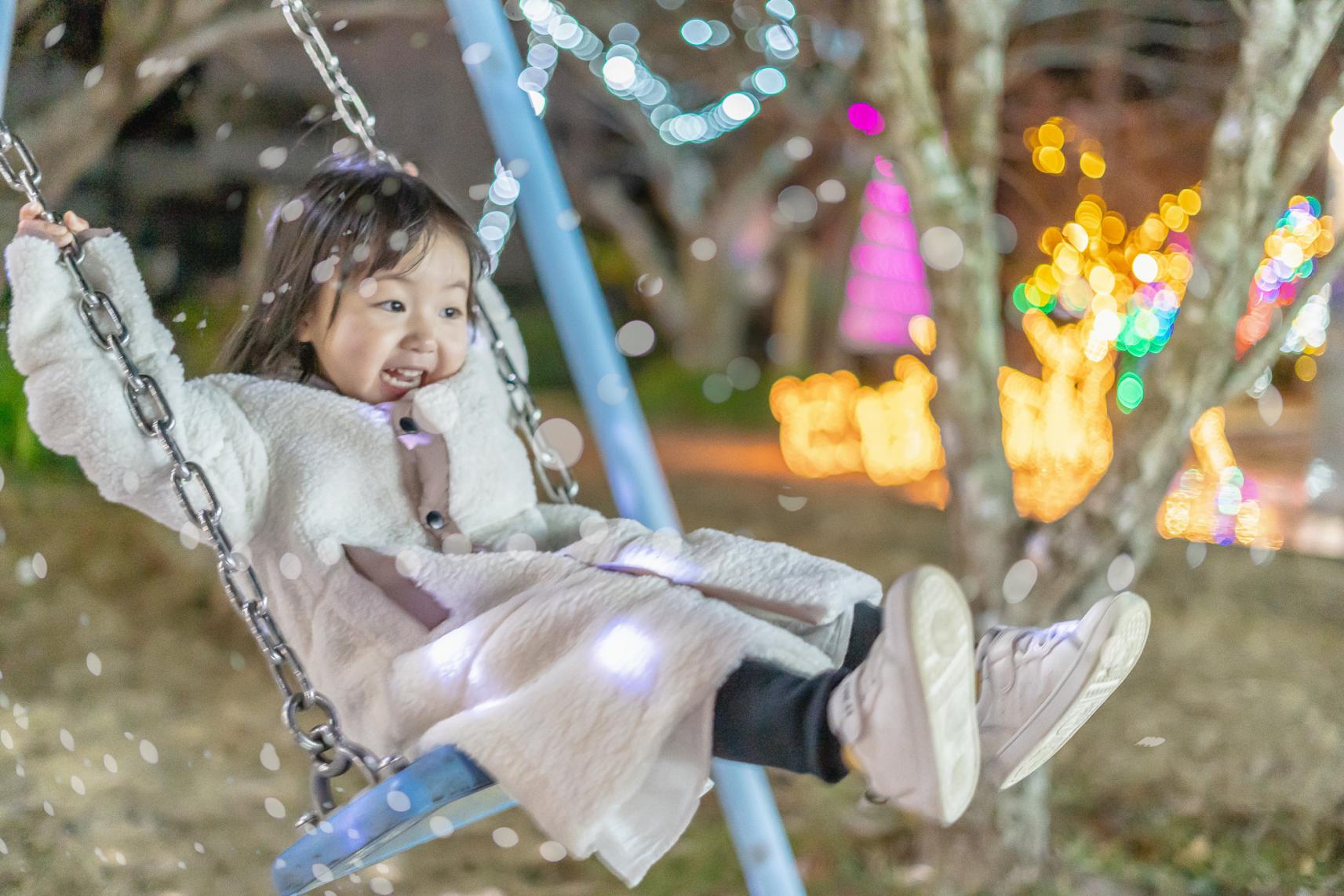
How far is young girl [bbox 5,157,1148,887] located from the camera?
96cm

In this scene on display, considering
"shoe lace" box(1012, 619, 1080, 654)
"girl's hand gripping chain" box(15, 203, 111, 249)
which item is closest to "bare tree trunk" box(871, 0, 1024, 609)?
"shoe lace" box(1012, 619, 1080, 654)

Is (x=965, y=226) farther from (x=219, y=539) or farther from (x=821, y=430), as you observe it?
(x=821, y=430)

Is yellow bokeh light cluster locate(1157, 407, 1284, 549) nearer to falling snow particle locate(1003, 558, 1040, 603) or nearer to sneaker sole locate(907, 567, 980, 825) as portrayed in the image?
falling snow particle locate(1003, 558, 1040, 603)

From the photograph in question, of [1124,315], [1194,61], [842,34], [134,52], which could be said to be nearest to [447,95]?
[842,34]

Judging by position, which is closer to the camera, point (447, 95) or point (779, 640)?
point (779, 640)

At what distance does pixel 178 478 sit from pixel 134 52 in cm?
115

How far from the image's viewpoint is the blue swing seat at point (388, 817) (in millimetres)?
994

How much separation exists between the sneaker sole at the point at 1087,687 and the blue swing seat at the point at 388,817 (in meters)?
0.44

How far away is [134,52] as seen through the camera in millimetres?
1939

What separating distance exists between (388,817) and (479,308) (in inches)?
27.9

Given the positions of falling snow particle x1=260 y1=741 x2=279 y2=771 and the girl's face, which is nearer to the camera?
the girl's face

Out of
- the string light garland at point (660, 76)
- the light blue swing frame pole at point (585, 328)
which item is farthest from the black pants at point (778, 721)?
the string light garland at point (660, 76)

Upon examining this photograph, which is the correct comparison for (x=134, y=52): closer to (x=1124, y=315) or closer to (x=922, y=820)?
(x=922, y=820)

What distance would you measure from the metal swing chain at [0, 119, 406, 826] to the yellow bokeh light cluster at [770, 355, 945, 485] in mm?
4354
